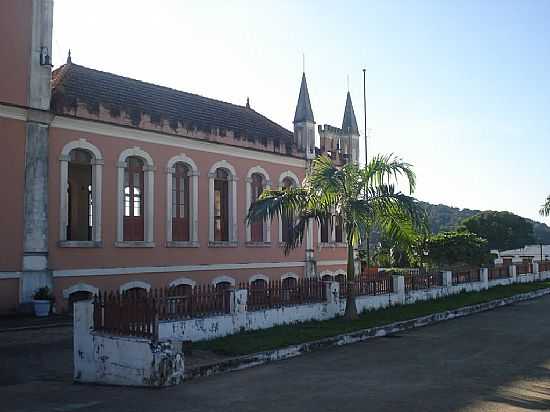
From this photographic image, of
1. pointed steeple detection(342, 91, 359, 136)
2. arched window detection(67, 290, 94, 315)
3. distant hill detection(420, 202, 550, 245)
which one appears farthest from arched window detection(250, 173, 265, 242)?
distant hill detection(420, 202, 550, 245)

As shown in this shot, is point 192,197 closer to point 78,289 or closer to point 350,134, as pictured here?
point 78,289

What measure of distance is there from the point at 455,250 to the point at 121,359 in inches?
955

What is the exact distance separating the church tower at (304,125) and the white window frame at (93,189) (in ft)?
32.0

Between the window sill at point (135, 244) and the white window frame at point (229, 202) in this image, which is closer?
the window sill at point (135, 244)

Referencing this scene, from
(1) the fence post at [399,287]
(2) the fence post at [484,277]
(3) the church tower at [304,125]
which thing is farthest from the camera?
(3) the church tower at [304,125]

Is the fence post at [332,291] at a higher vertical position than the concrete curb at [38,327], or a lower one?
higher

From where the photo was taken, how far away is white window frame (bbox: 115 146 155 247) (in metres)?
17.9

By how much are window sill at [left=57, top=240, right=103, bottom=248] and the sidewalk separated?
204cm

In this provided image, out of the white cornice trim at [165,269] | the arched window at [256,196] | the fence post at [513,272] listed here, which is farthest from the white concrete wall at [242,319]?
the fence post at [513,272]

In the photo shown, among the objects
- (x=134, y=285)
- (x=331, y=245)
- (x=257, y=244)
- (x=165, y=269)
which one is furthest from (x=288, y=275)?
(x=134, y=285)

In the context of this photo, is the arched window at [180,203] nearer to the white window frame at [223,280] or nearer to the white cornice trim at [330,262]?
the white window frame at [223,280]

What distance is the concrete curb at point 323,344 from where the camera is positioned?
943 cm

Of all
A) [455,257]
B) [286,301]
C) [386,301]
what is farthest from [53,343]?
[455,257]

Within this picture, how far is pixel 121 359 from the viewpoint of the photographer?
909 cm
